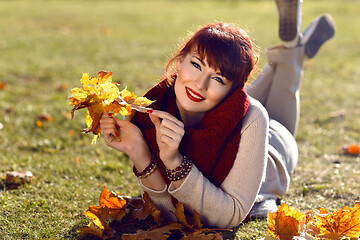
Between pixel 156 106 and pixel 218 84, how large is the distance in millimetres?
440

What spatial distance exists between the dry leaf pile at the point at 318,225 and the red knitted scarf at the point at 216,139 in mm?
382

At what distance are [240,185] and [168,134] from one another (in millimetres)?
533

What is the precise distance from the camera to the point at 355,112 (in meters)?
5.51

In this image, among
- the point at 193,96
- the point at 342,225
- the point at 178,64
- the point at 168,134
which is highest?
the point at 178,64

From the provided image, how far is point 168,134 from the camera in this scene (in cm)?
248

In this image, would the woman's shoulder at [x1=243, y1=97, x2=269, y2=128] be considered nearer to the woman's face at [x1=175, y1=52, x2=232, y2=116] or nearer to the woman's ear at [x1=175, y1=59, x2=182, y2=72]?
the woman's face at [x1=175, y1=52, x2=232, y2=116]

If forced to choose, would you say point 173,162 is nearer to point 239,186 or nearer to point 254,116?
point 239,186

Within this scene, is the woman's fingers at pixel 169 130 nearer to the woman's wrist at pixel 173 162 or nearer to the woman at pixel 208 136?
the woman at pixel 208 136

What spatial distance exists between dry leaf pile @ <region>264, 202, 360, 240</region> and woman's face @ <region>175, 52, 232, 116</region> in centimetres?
69

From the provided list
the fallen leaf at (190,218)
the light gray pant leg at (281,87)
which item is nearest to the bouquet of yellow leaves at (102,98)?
the fallen leaf at (190,218)

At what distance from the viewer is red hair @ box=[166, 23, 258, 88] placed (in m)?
2.54

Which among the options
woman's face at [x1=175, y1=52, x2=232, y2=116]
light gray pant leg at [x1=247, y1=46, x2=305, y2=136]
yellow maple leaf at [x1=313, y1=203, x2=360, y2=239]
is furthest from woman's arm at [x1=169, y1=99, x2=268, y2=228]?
light gray pant leg at [x1=247, y1=46, x2=305, y2=136]

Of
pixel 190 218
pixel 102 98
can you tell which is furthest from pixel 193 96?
pixel 190 218

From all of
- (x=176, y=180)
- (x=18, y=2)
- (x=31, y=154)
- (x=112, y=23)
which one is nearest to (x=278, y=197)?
(x=176, y=180)
